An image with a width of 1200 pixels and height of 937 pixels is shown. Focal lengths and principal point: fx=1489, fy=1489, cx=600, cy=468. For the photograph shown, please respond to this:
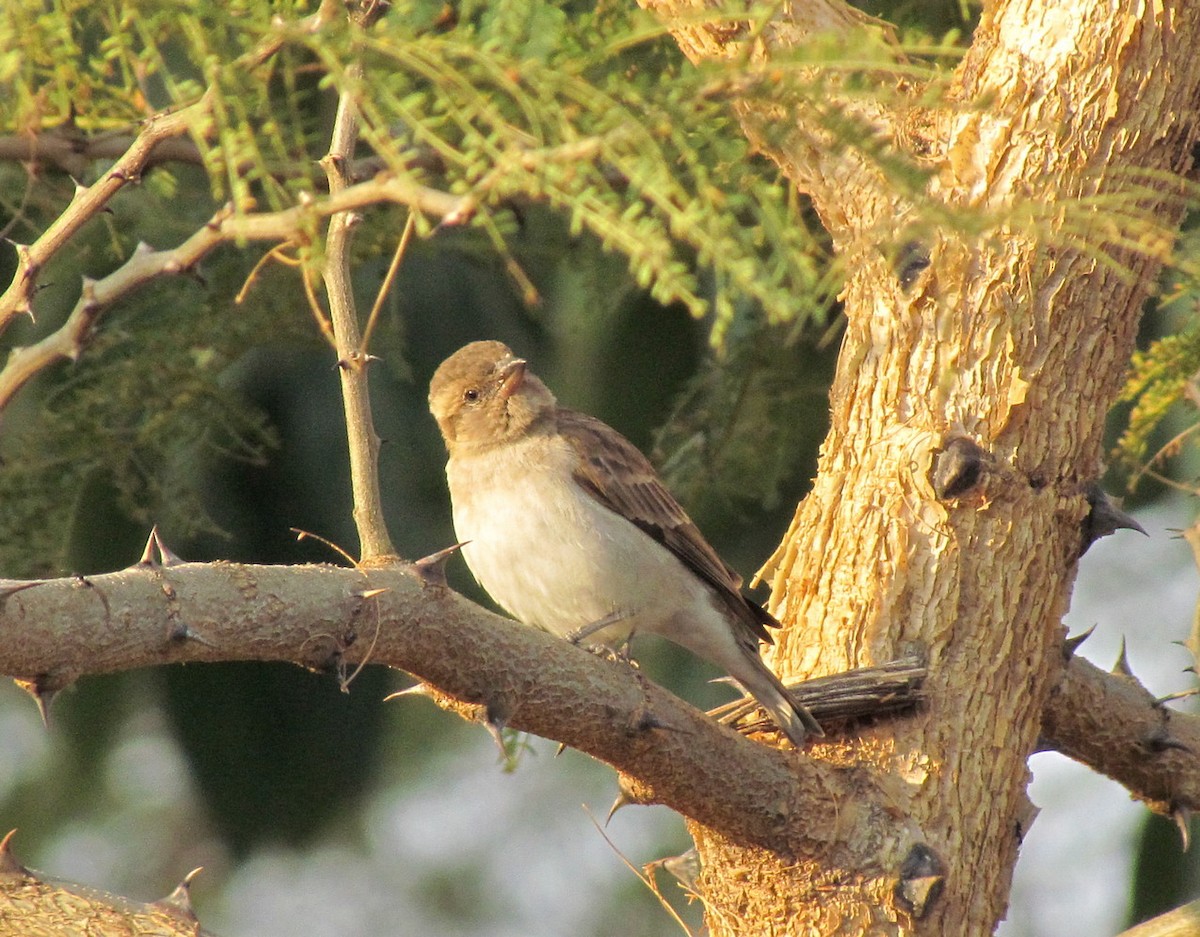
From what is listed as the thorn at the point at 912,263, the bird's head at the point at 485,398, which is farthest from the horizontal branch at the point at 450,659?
the bird's head at the point at 485,398

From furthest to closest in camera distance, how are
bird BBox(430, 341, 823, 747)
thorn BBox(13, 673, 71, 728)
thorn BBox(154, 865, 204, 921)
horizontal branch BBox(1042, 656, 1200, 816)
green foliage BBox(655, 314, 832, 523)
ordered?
1. green foliage BBox(655, 314, 832, 523)
2. bird BBox(430, 341, 823, 747)
3. horizontal branch BBox(1042, 656, 1200, 816)
4. thorn BBox(154, 865, 204, 921)
5. thorn BBox(13, 673, 71, 728)

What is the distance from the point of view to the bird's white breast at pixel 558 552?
191 inches

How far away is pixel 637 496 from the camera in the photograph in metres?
5.15

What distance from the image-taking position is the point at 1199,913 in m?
3.82

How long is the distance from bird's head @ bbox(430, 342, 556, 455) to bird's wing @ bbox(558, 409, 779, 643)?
16cm

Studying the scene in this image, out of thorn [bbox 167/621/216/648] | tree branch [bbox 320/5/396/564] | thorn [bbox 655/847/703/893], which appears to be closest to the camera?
thorn [bbox 167/621/216/648]

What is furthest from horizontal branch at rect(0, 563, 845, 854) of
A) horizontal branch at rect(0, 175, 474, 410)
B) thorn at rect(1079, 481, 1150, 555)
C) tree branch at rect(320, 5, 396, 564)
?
thorn at rect(1079, 481, 1150, 555)

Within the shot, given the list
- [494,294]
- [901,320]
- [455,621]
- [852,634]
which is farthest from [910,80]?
[494,294]

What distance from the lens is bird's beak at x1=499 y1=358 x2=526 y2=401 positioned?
5.29m

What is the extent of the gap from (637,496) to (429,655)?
2.21m

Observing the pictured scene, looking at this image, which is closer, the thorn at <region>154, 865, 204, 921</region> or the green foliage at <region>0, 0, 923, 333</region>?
the green foliage at <region>0, 0, 923, 333</region>

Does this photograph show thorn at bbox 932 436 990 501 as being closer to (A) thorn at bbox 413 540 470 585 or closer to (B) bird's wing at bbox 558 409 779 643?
(B) bird's wing at bbox 558 409 779 643

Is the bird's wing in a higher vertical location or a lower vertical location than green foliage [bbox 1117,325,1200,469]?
lower

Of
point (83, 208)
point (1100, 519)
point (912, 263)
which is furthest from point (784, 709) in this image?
point (83, 208)
